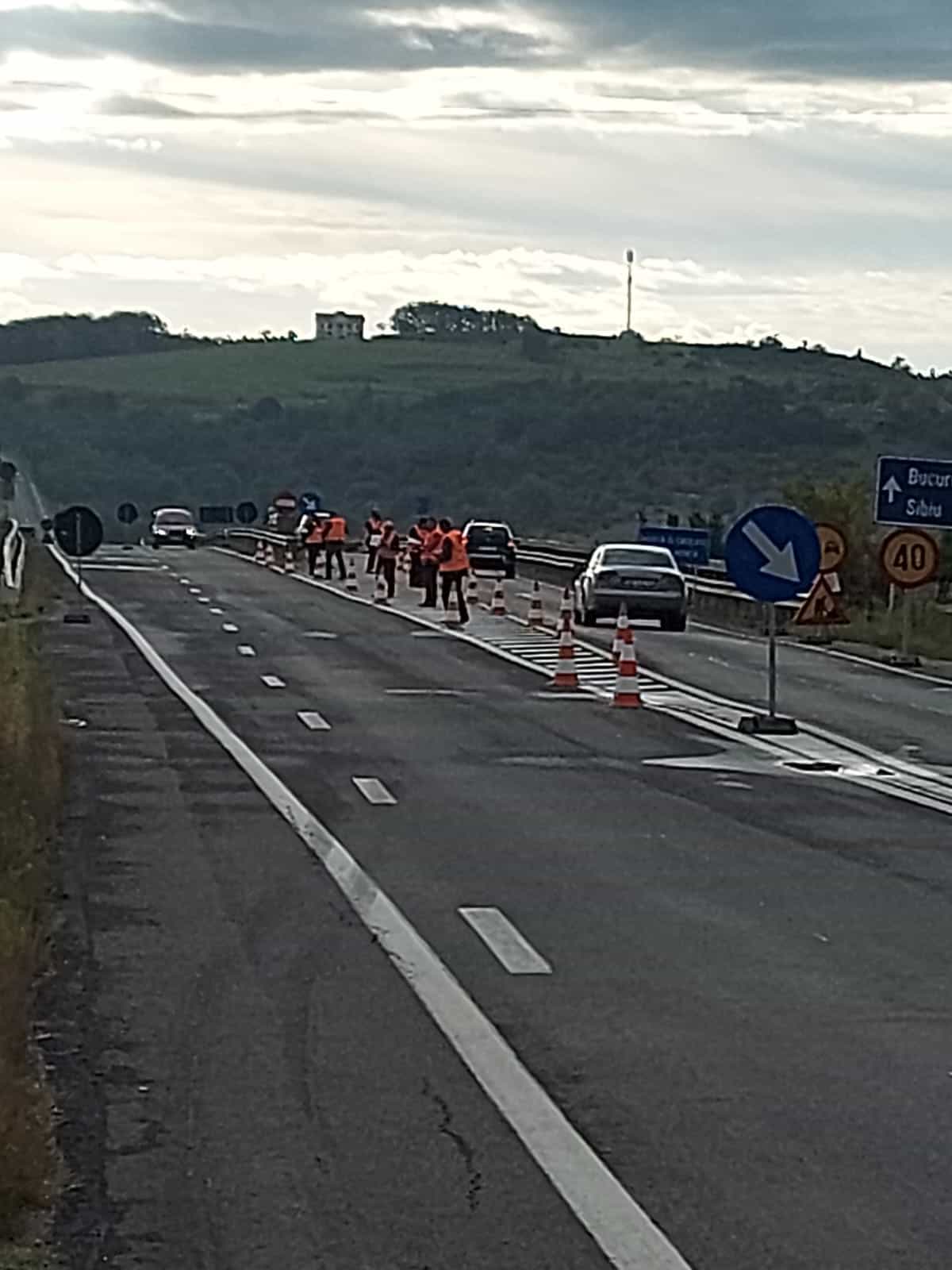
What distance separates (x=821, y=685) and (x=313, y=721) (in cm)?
811

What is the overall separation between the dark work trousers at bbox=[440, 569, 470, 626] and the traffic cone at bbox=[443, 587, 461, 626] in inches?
4.5

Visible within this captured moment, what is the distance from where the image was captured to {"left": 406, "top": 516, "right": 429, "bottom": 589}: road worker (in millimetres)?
53000

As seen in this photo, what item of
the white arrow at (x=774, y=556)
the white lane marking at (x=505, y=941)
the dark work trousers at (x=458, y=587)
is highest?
the white arrow at (x=774, y=556)

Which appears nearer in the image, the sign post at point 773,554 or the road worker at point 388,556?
the sign post at point 773,554

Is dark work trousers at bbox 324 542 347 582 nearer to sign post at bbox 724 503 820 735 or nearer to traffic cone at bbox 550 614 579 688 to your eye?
traffic cone at bbox 550 614 579 688

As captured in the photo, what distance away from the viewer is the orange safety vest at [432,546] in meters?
47.9

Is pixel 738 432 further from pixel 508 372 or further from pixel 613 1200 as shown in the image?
pixel 613 1200

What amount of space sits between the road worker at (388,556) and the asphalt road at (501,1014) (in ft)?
101

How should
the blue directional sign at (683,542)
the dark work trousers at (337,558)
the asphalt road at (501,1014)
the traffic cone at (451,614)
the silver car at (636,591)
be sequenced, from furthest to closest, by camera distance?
the dark work trousers at (337,558)
the blue directional sign at (683,542)
the traffic cone at (451,614)
the silver car at (636,591)
the asphalt road at (501,1014)

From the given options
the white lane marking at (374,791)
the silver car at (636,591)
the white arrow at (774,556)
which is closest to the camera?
the white lane marking at (374,791)

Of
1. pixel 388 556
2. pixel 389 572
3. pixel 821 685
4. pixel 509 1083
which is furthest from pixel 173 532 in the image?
pixel 509 1083

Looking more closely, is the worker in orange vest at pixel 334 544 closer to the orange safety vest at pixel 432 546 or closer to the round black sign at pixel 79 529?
the orange safety vest at pixel 432 546

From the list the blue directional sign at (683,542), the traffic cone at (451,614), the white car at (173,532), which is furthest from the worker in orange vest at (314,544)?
the white car at (173,532)

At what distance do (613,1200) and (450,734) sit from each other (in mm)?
15352
